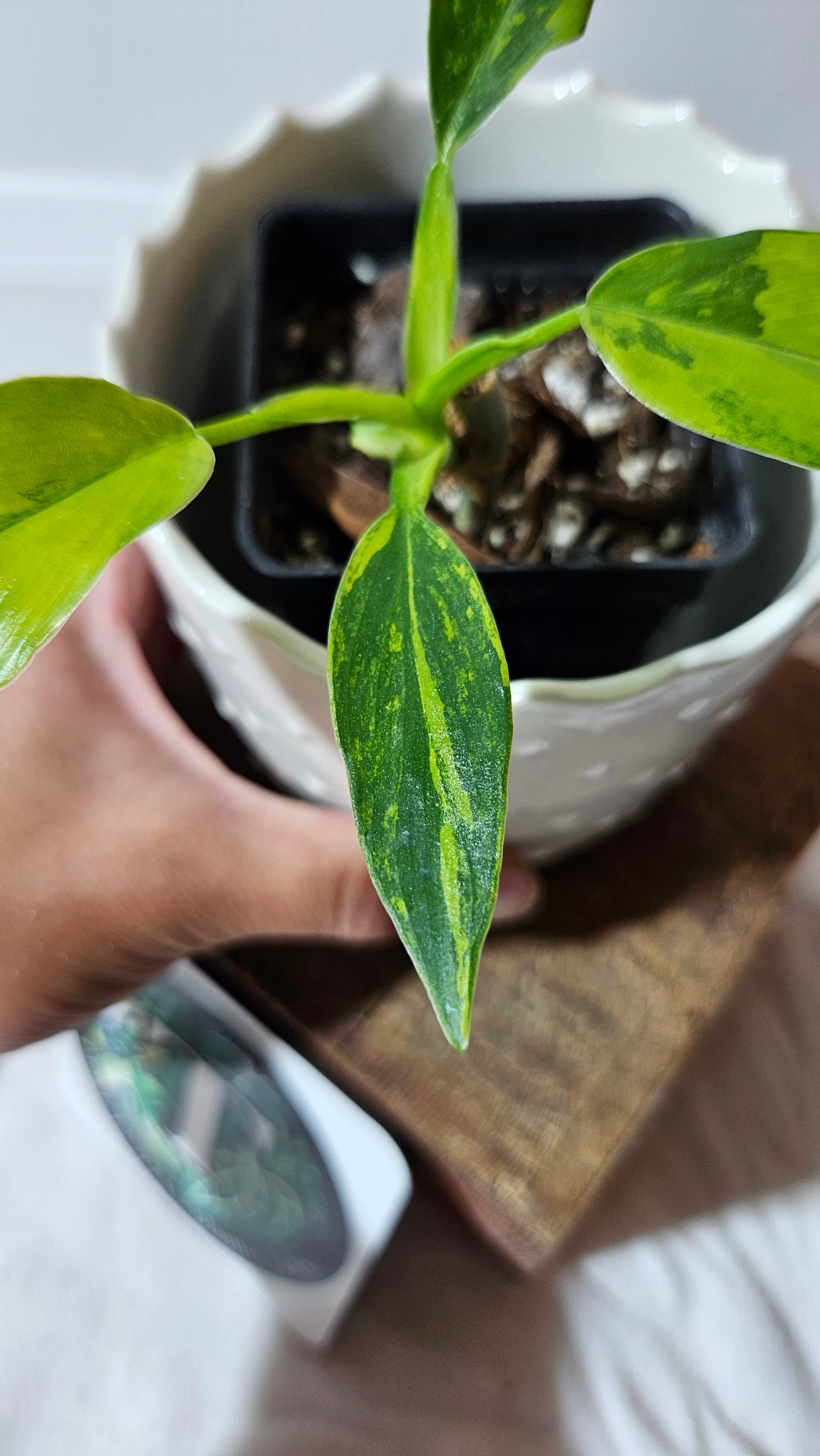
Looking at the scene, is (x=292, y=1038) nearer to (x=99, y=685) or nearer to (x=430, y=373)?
(x=99, y=685)

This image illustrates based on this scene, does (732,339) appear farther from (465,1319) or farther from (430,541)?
(465,1319)

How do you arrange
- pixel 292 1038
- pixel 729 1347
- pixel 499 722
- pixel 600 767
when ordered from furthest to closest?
pixel 729 1347 → pixel 292 1038 → pixel 600 767 → pixel 499 722

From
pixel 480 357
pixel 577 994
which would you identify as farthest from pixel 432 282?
pixel 577 994

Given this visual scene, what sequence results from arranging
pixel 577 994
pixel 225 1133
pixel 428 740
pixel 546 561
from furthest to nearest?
1. pixel 225 1133
2. pixel 577 994
3. pixel 546 561
4. pixel 428 740

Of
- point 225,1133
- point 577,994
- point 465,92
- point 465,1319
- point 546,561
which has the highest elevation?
point 465,92

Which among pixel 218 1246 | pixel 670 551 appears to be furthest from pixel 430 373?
pixel 218 1246

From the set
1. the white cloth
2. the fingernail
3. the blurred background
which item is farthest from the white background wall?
the white cloth

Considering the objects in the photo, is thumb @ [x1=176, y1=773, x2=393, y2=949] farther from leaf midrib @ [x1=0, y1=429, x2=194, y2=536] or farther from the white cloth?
the white cloth

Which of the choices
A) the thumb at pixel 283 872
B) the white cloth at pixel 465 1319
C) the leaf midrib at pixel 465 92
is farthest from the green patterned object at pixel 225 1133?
the leaf midrib at pixel 465 92
